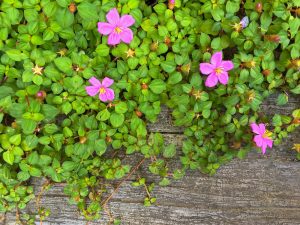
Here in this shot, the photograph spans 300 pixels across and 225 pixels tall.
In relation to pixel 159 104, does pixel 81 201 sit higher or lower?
lower

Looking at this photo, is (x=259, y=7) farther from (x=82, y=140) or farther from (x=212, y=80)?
(x=82, y=140)

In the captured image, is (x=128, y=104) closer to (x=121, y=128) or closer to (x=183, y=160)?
(x=121, y=128)

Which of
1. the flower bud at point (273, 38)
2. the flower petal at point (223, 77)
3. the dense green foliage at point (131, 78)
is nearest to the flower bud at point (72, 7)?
the dense green foliage at point (131, 78)

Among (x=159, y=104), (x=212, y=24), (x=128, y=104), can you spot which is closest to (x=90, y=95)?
(x=128, y=104)

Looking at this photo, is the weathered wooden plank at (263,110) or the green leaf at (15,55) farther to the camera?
the weathered wooden plank at (263,110)

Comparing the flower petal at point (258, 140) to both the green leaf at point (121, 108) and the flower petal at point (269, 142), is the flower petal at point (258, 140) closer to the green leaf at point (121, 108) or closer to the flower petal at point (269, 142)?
the flower petal at point (269, 142)

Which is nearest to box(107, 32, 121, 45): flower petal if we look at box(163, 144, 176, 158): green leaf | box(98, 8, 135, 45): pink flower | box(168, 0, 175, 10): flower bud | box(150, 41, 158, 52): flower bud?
box(98, 8, 135, 45): pink flower
